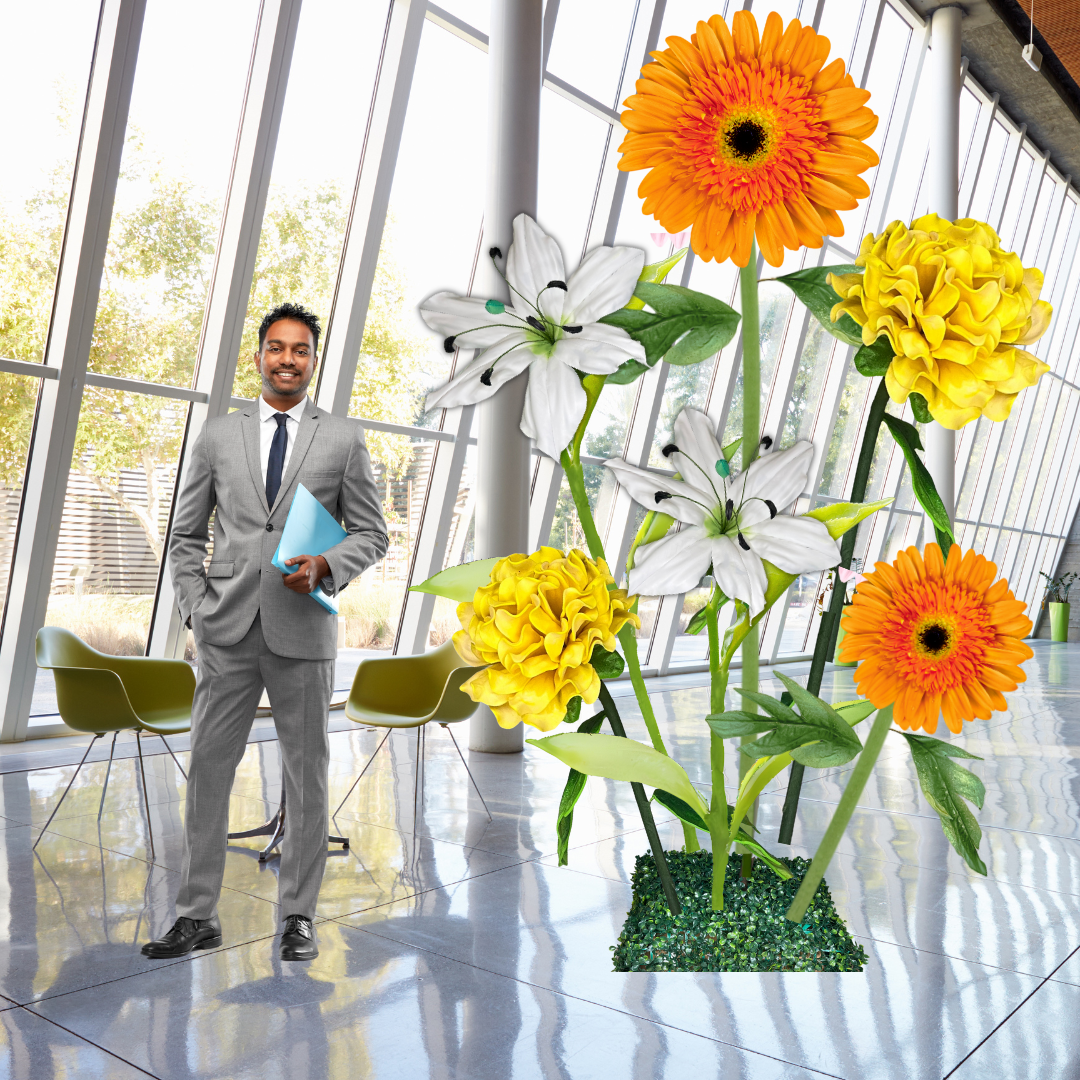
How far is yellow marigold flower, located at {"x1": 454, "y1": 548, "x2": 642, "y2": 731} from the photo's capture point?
0.53 meters

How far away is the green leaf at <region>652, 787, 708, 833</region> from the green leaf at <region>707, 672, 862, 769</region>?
0.23ft

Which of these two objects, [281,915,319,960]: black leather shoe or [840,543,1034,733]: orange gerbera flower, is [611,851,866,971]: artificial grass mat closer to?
[840,543,1034,733]: orange gerbera flower

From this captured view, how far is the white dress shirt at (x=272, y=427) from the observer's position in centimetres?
270

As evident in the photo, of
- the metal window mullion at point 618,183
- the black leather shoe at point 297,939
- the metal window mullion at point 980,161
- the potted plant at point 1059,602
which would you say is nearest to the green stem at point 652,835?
the black leather shoe at point 297,939

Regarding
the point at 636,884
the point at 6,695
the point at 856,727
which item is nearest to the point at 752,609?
the point at 856,727

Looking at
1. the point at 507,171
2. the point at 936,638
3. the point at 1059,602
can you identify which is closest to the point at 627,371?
the point at 936,638

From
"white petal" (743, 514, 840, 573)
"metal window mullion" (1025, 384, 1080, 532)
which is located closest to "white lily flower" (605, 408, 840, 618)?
"white petal" (743, 514, 840, 573)

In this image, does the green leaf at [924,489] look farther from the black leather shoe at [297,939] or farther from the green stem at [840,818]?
the black leather shoe at [297,939]

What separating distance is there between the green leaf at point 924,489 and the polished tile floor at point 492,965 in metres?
0.46

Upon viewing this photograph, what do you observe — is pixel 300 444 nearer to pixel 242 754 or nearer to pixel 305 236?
pixel 242 754

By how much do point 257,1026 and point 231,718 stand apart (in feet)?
2.50

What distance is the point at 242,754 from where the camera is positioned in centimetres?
281

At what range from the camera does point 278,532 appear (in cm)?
260

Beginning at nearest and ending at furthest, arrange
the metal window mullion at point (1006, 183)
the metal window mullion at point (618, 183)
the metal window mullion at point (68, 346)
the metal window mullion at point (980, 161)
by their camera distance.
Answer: the metal window mullion at point (68, 346), the metal window mullion at point (618, 183), the metal window mullion at point (980, 161), the metal window mullion at point (1006, 183)
